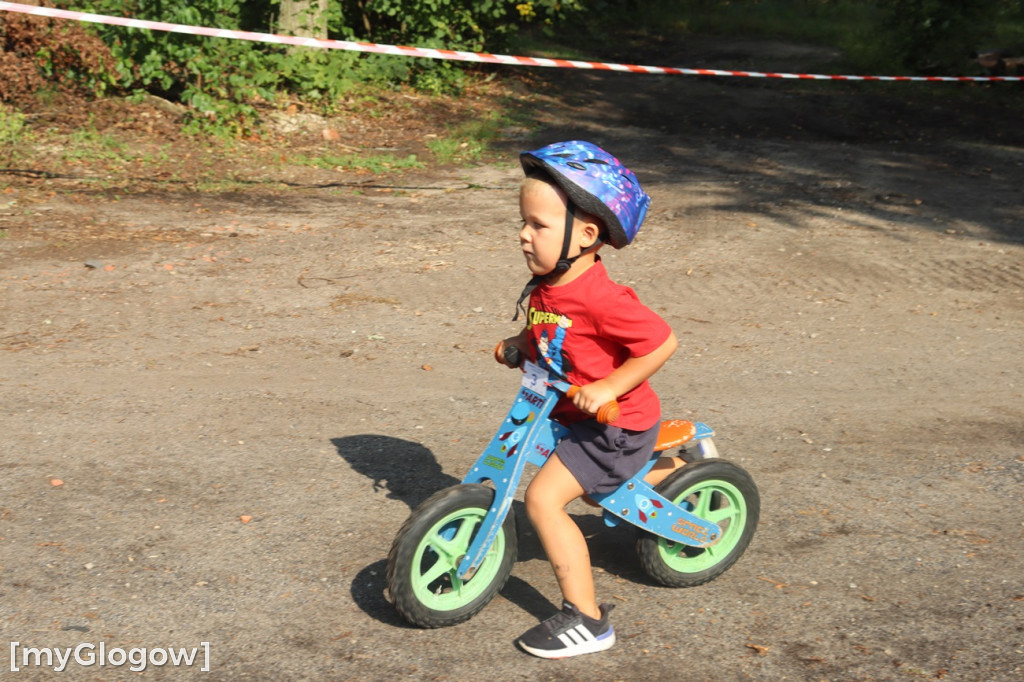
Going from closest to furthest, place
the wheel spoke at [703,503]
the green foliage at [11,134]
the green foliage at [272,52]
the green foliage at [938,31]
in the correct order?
the wheel spoke at [703,503] → the green foliage at [11,134] → the green foliage at [272,52] → the green foliage at [938,31]

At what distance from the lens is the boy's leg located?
3.43 m

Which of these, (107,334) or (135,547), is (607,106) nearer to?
(107,334)

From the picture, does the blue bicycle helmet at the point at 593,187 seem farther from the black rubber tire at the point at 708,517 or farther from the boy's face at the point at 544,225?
the black rubber tire at the point at 708,517

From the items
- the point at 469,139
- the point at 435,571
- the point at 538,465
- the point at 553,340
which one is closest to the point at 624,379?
the point at 553,340

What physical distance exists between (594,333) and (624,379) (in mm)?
188

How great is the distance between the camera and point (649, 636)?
3.62 meters

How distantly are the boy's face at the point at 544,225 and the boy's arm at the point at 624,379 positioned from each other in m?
0.40

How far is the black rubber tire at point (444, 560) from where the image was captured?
341 centimetres

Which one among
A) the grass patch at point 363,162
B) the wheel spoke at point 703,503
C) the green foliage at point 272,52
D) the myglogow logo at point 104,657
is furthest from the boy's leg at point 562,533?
the green foliage at point 272,52

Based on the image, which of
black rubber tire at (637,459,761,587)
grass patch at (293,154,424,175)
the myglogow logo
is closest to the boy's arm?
black rubber tire at (637,459,761,587)

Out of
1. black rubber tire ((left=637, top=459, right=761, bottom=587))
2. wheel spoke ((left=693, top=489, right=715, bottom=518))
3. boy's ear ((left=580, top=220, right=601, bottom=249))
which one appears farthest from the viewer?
wheel spoke ((left=693, top=489, right=715, bottom=518))

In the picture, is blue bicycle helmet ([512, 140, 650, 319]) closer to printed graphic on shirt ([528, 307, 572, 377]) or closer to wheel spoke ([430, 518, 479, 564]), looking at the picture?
printed graphic on shirt ([528, 307, 572, 377])

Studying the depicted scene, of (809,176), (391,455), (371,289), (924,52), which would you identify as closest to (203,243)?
(371,289)

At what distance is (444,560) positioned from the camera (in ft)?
11.5
